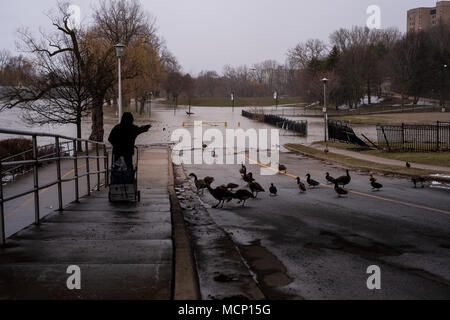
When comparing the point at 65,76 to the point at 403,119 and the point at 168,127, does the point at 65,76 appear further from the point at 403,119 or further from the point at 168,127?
the point at 403,119

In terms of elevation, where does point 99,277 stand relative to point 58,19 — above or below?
below

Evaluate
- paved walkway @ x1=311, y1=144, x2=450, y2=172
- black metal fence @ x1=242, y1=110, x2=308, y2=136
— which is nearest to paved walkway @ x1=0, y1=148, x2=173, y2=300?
paved walkway @ x1=311, y1=144, x2=450, y2=172

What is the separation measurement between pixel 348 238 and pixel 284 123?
51.8 m

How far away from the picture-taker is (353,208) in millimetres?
11281

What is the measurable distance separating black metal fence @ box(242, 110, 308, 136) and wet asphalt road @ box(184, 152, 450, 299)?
120ft

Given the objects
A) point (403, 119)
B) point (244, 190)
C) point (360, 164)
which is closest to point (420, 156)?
point (360, 164)

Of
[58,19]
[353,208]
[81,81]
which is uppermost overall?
[58,19]

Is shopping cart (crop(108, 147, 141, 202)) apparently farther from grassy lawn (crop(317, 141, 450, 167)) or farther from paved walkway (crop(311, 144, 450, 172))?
grassy lawn (crop(317, 141, 450, 167))

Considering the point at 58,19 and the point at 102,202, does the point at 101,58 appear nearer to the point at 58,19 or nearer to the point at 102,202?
the point at 58,19

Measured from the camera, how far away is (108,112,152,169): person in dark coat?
9.88m

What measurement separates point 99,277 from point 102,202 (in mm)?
5957

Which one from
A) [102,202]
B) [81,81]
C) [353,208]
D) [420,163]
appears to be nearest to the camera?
[102,202]
